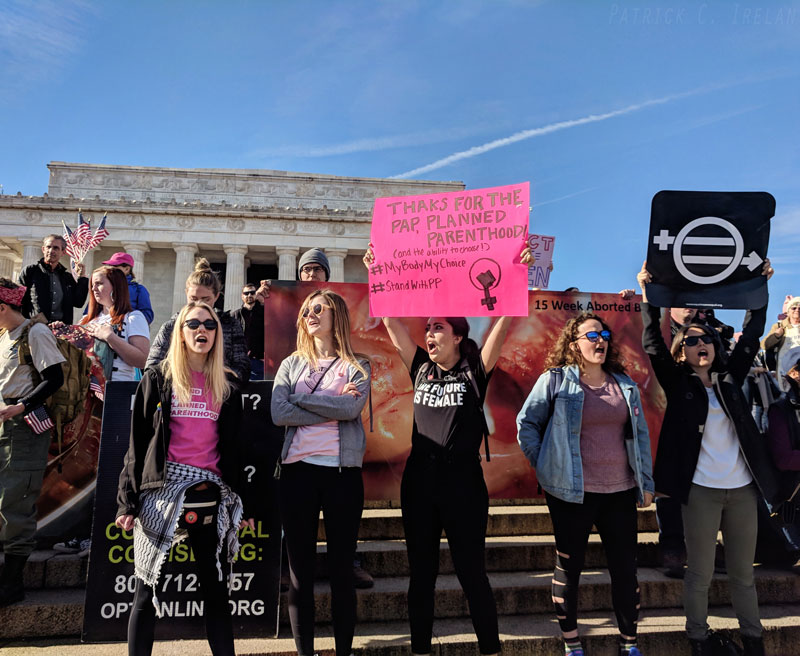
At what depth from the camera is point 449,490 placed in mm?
3275

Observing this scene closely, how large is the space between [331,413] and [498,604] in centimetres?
211

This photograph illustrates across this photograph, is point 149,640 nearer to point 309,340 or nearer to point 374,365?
point 309,340

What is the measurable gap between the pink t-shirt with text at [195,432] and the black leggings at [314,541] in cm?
50

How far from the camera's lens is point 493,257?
3.87m

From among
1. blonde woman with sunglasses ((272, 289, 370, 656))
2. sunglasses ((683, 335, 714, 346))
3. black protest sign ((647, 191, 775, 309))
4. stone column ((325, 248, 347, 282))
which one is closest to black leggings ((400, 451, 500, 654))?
blonde woman with sunglasses ((272, 289, 370, 656))

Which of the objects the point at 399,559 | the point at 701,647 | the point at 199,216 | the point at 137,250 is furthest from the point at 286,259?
the point at 701,647

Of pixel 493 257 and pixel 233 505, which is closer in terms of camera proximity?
pixel 233 505

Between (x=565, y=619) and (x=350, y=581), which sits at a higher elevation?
(x=350, y=581)

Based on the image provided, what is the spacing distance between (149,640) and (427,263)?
9.36 ft

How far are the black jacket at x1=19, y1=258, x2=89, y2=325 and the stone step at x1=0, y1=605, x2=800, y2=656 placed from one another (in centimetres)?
543

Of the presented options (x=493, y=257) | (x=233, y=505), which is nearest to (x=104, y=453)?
(x=233, y=505)

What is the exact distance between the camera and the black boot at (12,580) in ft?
12.3

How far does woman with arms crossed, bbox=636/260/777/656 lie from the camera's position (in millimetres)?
3596

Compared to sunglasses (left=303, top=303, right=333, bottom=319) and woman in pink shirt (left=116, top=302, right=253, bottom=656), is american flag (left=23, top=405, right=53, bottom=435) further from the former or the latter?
sunglasses (left=303, top=303, right=333, bottom=319)
